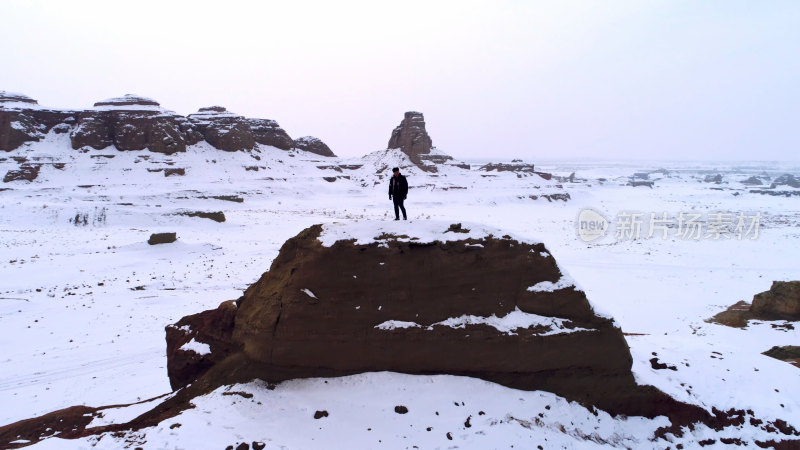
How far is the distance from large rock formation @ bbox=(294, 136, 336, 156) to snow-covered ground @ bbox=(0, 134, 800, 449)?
3871cm

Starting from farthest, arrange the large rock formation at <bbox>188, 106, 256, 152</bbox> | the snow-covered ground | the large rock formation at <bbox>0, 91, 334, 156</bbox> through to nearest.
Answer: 1. the large rock formation at <bbox>188, 106, 256, 152</bbox>
2. the large rock formation at <bbox>0, 91, 334, 156</bbox>
3. the snow-covered ground

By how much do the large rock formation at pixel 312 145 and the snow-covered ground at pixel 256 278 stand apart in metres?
38.7

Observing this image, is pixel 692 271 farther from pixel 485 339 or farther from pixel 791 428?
pixel 485 339

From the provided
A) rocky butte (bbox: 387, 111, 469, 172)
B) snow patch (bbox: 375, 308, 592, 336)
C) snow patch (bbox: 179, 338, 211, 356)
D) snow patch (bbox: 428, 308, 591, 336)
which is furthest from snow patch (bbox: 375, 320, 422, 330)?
rocky butte (bbox: 387, 111, 469, 172)

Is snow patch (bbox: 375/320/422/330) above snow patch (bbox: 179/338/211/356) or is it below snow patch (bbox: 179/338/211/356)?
above

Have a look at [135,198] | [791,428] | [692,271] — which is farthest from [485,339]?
[135,198]

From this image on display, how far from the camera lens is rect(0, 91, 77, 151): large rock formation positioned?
2436 inches

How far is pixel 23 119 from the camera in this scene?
64188 millimetres

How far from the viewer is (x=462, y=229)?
897cm

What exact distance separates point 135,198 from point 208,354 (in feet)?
150

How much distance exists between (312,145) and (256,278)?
76.8 m

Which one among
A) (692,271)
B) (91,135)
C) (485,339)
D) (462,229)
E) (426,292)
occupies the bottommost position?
(692,271)

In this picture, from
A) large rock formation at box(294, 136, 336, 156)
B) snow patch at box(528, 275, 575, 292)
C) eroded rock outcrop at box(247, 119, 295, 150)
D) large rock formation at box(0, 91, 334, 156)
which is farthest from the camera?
large rock formation at box(294, 136, 336, 156)

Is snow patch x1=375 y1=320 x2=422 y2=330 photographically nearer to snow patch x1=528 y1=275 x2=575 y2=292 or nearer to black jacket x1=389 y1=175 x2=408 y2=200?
snow patch x1=528 y1=275 x2=575 y2=292
